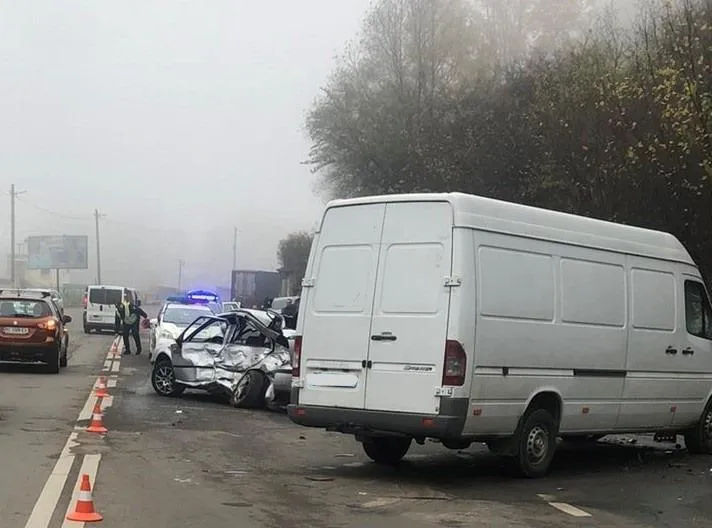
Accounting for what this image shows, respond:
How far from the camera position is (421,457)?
36.3ft

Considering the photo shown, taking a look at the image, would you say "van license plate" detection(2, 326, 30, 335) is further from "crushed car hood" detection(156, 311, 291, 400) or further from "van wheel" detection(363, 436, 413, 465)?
"van wheel" detection(363, 436, 413, 465)

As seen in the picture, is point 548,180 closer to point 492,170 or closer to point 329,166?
point 492,170

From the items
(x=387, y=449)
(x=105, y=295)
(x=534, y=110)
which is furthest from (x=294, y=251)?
(x=387, y=449)

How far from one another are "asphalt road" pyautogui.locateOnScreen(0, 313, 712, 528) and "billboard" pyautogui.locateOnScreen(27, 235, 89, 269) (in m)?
88.0

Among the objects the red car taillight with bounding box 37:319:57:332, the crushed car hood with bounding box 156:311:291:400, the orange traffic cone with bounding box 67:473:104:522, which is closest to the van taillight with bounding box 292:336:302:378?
the orange traffic cone with bounding box 67:473:104:522

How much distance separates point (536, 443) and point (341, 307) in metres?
2.36

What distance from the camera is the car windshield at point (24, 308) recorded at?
1978cm

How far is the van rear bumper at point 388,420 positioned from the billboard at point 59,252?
306 ft

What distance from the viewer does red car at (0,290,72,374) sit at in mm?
19500

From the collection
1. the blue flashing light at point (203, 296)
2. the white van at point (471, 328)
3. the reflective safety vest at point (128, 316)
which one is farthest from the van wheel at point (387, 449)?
the blue flashing light at point (203, 296)

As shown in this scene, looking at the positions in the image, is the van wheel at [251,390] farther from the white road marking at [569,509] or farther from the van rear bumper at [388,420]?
the white road marking at [569,509]

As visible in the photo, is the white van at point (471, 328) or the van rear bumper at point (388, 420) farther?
the white van at point (471, 328)

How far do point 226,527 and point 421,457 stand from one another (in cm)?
448

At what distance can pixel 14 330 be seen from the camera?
64.1 ft
